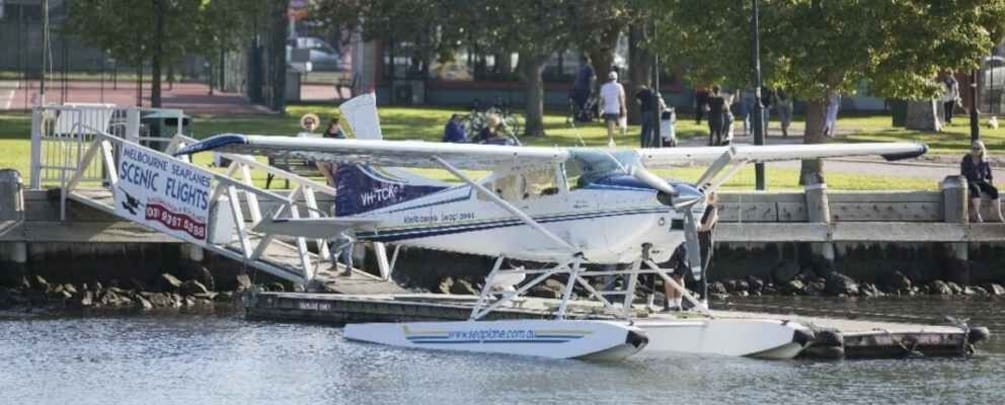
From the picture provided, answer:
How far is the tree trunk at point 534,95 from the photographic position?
1796 inches

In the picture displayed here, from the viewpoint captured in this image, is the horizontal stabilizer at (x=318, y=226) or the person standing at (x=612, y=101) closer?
the horizontal stabilizer at (x=318, y=226)

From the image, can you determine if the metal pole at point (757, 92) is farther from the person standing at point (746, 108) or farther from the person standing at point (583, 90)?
the person standing at point (583, 90)

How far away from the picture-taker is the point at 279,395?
20.3 metres

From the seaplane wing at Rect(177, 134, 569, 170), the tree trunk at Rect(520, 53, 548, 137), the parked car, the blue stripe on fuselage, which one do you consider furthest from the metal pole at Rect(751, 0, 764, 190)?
the parked car

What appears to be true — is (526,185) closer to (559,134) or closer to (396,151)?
(396,151)

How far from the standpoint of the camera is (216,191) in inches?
1036

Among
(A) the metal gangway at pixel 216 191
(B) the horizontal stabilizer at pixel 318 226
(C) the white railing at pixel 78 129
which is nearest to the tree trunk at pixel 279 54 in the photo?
(A) the metal gangway at pixel 216 191

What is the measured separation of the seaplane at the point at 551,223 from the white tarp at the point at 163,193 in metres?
2.97

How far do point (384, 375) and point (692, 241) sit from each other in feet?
11.2

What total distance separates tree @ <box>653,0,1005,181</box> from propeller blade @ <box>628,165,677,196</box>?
10.7 metres

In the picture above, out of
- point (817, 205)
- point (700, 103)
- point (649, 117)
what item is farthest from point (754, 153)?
point (700, 103)

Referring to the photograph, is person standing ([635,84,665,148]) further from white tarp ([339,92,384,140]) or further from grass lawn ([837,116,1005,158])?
white tarp ([339,92,384,140])

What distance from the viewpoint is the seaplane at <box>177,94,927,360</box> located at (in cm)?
2152

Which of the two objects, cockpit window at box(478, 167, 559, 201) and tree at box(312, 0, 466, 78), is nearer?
cockpit window at box(478, 167, 559, 201)
